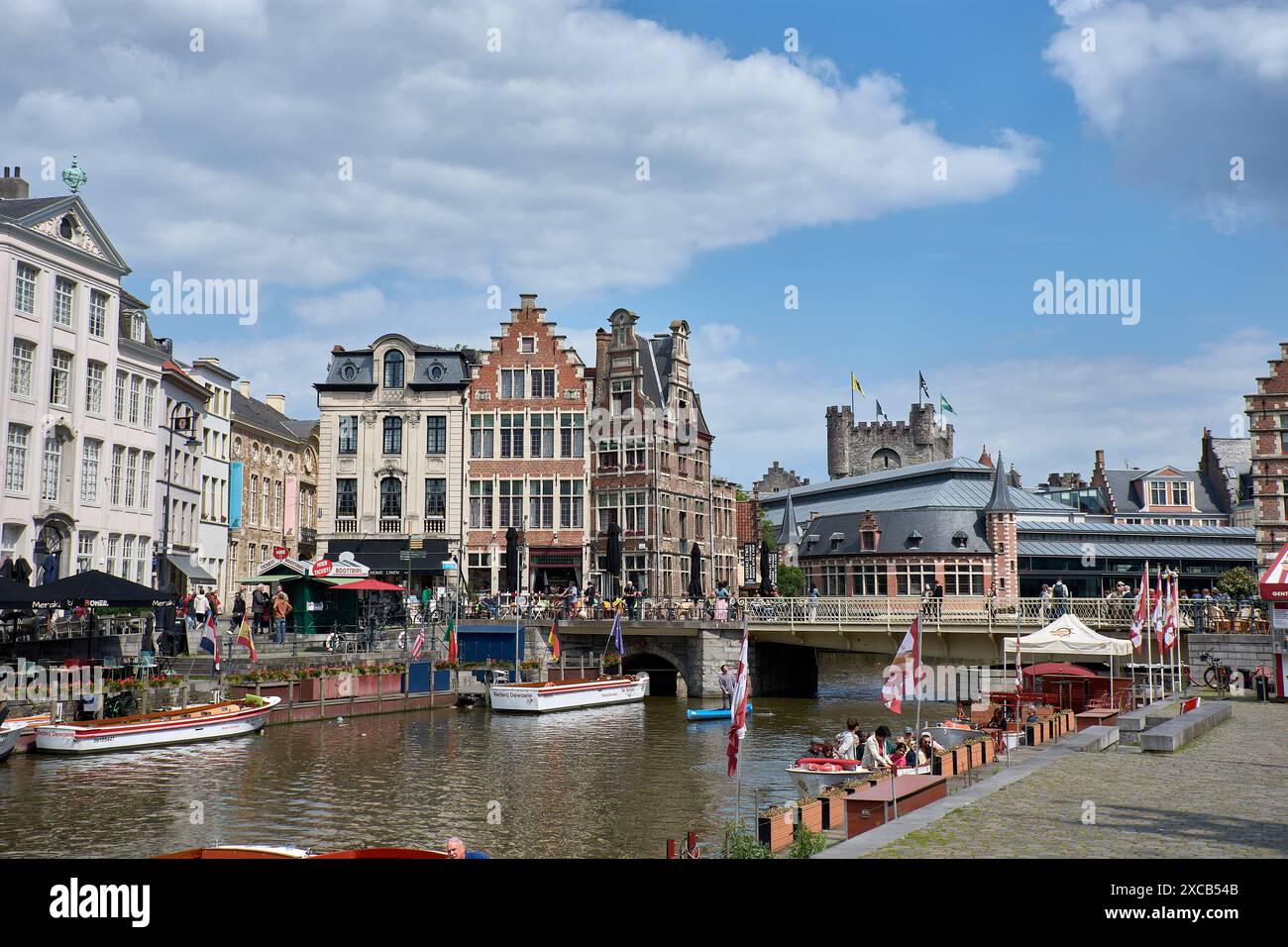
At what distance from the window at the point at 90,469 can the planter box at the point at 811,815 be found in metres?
39.4

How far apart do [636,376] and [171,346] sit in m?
24.9

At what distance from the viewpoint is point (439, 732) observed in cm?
3794

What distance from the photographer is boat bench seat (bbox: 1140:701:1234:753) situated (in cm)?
2178

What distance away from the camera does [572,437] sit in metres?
62.8

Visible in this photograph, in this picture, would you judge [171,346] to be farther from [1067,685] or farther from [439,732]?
[1067,685]

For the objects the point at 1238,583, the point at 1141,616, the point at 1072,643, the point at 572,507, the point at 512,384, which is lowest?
the point at 1072,643

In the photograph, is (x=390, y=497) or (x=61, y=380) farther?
(x=390, y=497)

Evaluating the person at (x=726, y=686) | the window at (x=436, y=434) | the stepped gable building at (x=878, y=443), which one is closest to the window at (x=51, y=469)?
the window at (x=436, y=434)

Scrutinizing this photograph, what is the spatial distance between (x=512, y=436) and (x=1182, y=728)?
147ft

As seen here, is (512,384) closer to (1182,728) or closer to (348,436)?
(348,436)

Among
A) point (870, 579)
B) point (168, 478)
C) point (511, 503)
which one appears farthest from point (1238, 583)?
point (168, 478)

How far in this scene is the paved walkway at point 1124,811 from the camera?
12.5 metres

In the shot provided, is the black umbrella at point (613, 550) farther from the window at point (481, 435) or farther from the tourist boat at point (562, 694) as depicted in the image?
the window at point (481, 435)
